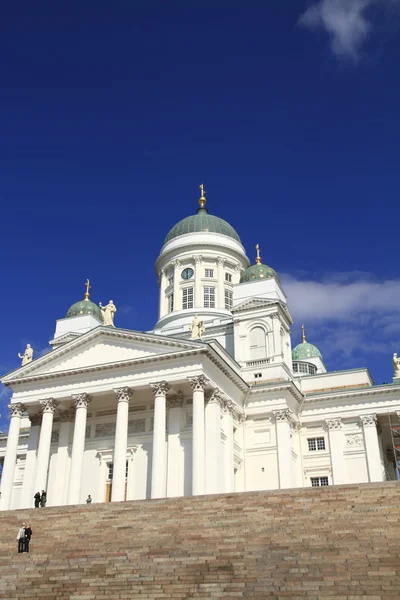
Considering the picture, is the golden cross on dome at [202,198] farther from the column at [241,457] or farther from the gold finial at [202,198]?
the column at [241,457]

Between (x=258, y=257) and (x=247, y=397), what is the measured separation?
1277cm

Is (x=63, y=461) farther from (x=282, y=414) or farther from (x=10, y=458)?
(x=282, y=414)

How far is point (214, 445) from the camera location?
34.0 m

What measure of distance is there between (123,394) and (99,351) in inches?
135

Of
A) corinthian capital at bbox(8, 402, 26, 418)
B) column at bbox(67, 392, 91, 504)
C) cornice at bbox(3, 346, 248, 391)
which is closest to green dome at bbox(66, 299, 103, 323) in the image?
cornice at bbox(3, 346, 248, 391)

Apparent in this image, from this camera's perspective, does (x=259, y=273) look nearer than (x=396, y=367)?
No

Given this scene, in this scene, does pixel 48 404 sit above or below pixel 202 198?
below

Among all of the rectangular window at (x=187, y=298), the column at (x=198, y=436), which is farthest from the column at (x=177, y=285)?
the column at (x=198, y=436)

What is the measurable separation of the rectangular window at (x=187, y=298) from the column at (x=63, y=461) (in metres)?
15.9

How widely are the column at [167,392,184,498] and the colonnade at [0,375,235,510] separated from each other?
61 mm

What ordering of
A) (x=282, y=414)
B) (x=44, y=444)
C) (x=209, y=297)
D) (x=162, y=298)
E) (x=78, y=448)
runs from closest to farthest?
(x=78, y=448), (x=44, y=444), (x=282, y=414), (x=209, y=297), (x=162, y=298)

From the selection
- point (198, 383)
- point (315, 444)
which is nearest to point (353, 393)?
point (315, 444)

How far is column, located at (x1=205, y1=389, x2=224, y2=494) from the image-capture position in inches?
1305

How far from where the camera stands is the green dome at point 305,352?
58.9 meters
